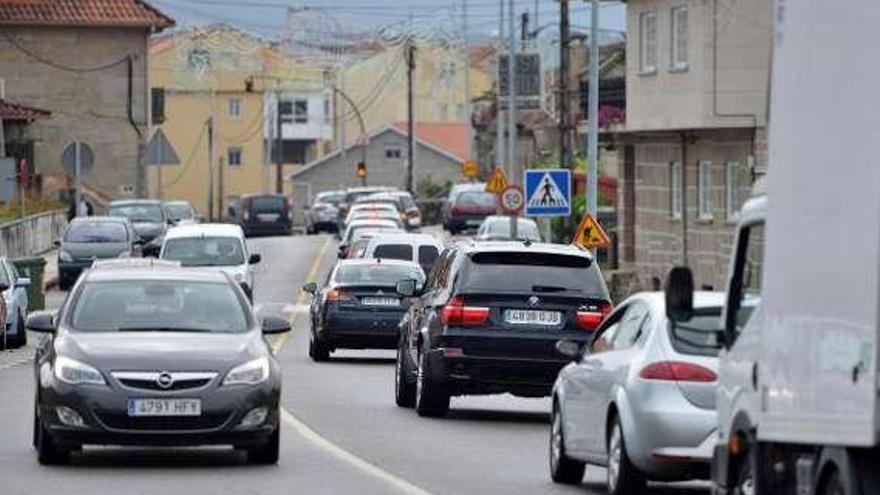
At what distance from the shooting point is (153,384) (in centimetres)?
1923

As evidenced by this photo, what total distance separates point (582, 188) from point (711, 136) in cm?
2550

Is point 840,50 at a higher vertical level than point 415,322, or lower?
higher

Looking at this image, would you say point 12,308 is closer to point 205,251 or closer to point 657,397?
point 205,251

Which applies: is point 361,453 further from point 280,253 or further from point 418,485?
point 280,253

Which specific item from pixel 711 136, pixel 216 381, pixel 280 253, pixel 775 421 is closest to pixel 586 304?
pixel 216 381

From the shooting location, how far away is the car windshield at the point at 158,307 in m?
20.2

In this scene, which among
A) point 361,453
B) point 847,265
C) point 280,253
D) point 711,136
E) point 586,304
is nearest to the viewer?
point 847,265

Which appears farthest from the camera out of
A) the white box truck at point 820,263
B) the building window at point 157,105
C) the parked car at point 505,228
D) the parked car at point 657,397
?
the building window at point 157,105

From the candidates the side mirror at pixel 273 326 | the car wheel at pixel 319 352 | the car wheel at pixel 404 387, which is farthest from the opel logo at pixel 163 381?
the car wheel at pixel 319 352

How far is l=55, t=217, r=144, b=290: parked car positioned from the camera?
5841 centimetres

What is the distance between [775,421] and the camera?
12586mm

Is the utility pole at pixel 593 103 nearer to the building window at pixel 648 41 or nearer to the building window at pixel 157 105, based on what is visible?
the building window at pixel 648 41

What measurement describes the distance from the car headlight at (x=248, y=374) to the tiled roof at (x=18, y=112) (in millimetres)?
67026

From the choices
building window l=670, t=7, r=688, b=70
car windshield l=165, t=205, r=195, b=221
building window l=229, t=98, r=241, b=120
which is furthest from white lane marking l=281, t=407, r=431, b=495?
building window l=229, t=98, r=241, b=120
